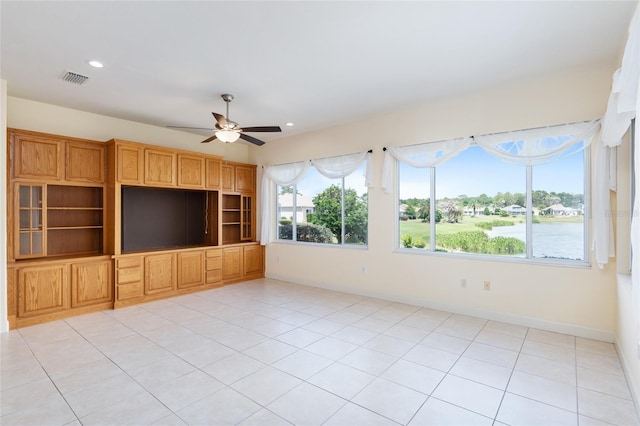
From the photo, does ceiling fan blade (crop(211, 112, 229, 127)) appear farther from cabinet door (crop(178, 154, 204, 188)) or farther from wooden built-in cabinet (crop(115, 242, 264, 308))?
wooden built-in cabinet (crop(115, 242, 264, 308))

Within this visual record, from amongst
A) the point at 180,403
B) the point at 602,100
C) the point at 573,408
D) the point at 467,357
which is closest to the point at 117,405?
the point at 180,403

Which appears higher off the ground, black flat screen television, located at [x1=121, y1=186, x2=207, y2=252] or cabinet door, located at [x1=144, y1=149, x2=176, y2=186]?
cabinet door, located at [x1=144, y1=149, x2=176, y2=186]

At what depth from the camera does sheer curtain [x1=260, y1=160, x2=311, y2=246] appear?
6.21 metres

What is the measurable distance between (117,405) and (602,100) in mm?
5206

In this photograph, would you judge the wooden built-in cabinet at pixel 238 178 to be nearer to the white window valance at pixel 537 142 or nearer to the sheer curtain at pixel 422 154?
the sheer curtain at pixel 422 154

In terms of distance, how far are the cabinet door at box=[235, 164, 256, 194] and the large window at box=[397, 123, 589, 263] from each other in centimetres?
331

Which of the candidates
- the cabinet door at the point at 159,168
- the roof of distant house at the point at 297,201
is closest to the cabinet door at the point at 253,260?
the roof of distant house at the point at 297,201

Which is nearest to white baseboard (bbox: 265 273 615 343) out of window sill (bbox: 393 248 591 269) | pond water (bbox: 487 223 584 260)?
window sill (bbox: 393 248 591 269)

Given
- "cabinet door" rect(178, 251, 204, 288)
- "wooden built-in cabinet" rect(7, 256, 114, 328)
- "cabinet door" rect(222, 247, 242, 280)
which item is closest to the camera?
"wooden built-in cabinet" rect(7, 256, 114, 328)

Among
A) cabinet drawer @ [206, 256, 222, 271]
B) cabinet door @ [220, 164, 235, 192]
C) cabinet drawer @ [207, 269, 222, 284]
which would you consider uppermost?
cabinet door @ [220, 164, 235, 192]

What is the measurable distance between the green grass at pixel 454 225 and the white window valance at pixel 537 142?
0.70 m

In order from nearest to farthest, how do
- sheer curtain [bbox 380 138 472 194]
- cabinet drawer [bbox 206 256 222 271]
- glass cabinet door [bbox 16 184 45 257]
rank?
glass cabinet door [bbox 16 184 45 257]
sheer curtain [bbox 380 138 472 194]
cabinet drawer [bbox 206 256 222 271]

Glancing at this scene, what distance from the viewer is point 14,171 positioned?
3.95 meters

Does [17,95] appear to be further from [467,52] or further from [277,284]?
[467,52]
